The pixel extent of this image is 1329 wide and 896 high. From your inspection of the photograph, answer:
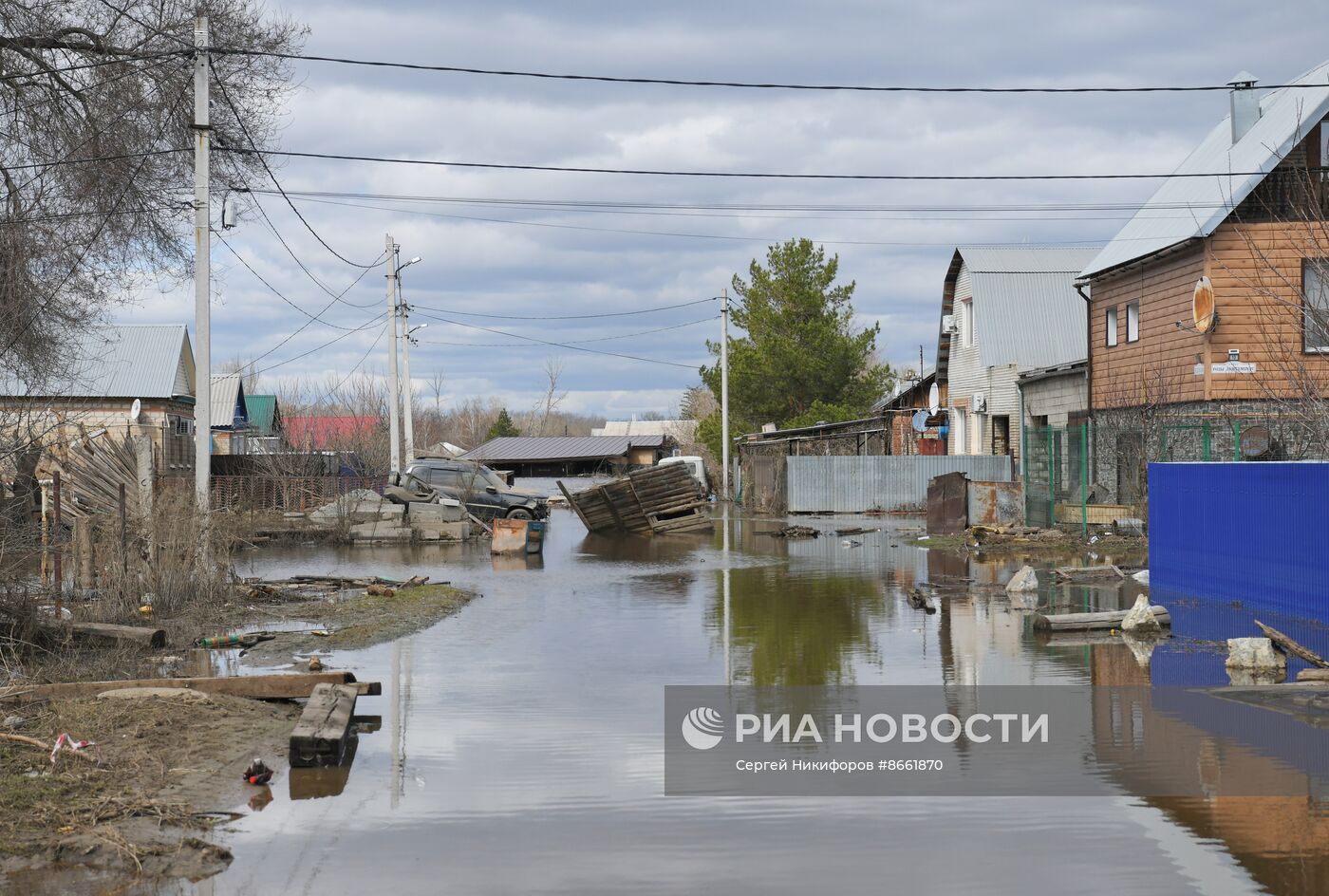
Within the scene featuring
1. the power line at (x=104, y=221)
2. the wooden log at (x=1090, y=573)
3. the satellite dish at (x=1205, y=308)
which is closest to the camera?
the power line at (x=104, y=221)

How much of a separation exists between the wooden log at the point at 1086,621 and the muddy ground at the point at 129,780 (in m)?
7.81

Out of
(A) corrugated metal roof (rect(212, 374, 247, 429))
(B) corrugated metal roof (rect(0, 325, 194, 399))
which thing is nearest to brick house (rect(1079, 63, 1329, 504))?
(B) corrugated metal roof (rect(0, 325, 194, 399))

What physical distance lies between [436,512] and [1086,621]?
63.6 ft

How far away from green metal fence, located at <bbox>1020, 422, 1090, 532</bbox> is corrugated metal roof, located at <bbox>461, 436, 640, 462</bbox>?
46.6 metres

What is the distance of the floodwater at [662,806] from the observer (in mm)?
5961

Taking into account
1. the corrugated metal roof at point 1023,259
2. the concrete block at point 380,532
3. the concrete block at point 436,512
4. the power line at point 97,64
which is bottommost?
the concrete block at point 380,532

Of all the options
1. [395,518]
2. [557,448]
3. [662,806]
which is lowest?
[662,806]

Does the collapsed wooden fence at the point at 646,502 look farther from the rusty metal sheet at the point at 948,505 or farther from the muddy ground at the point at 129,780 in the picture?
the muddy ground at the point at 129,780

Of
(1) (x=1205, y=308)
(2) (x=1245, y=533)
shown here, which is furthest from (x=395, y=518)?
(2) (x=1245, y=533)

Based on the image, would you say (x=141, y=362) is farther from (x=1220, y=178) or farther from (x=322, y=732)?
(x=322, y=732)

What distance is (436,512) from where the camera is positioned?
99.8 feet

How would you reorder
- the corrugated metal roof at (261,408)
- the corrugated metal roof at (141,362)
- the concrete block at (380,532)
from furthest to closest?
the corrugated metal roof at (261,408), the corrugated metal roof at (141,362), the concrete block at (380,532)

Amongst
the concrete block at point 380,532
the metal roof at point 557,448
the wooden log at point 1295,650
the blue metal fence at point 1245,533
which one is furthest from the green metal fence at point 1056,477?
the metal roof at point 557,448

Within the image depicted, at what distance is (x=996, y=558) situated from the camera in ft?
75.4
